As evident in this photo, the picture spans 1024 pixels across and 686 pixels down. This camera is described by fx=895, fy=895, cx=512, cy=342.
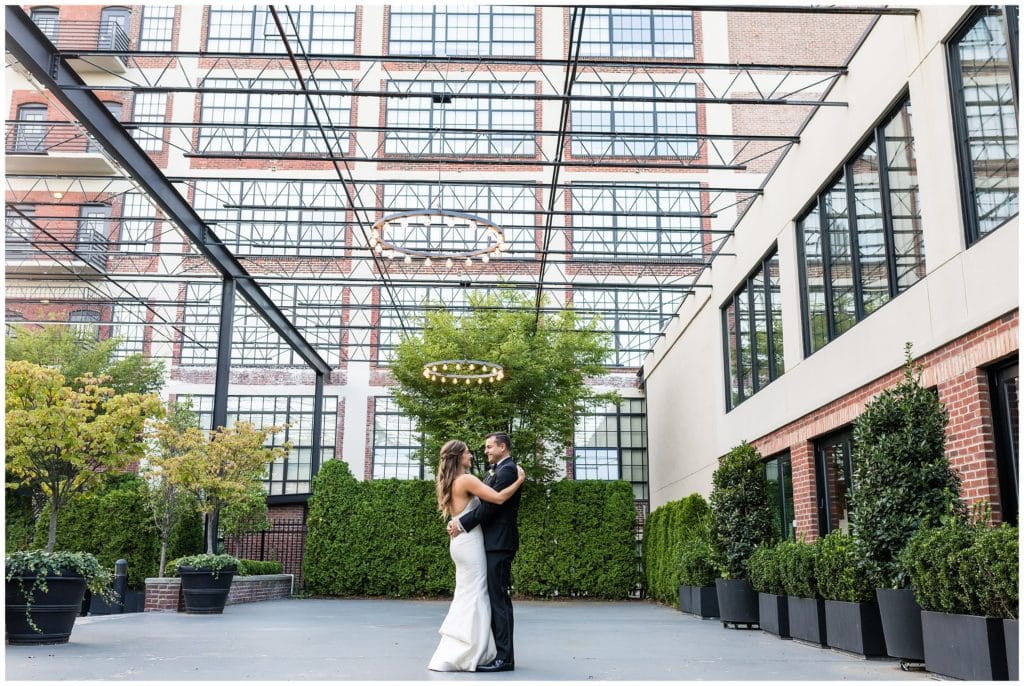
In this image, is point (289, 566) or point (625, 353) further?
point (625, 353)

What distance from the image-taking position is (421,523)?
22891 millimetres

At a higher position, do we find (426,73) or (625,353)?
(426,73)

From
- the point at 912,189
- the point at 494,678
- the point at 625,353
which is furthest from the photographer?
the point at 625,353

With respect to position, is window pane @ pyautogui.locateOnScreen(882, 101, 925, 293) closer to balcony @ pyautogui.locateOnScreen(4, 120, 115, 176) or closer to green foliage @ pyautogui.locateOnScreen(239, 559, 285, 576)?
green foliage @ pyautogui.locateOnScreen(239, 559, 285, 576)

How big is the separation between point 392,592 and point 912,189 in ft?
55.9

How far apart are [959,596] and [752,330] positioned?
9.97m

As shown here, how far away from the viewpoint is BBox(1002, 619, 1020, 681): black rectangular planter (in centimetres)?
546

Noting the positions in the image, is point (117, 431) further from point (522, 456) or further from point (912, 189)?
point (522, 456)

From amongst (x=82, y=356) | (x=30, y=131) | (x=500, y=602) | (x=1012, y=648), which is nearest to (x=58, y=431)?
(x=500, y=602)

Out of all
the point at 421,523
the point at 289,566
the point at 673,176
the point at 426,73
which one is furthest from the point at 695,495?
the point at 426,73

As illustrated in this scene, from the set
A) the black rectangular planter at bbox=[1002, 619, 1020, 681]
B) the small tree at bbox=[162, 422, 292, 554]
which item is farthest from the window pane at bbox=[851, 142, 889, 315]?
the small tree at bbox=[162, 422, 292, 554]

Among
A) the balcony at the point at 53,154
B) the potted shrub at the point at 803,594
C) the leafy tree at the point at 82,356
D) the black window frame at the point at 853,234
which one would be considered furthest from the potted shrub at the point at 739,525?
the balcony at the point at 53,154

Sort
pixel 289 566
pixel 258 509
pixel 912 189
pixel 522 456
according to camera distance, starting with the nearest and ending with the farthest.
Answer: pixel 912 189, pixel 522 456, pixel 258 509, pixel 289 566

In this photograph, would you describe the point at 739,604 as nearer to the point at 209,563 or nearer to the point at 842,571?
the point at 842,571
